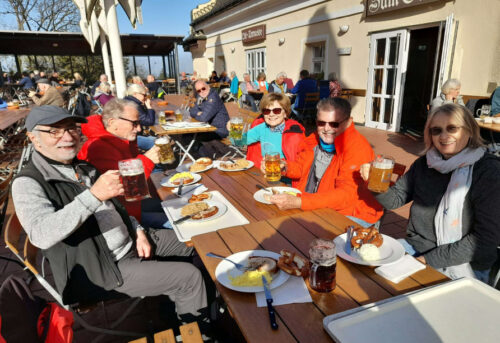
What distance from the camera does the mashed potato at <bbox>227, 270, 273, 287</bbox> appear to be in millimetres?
1192

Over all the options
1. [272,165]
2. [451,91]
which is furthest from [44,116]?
[451,91]

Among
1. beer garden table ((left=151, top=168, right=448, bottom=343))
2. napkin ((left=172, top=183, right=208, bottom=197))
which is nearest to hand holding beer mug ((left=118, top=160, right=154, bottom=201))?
beer garden table ((left=151, top=168, right=448, bottom=343))

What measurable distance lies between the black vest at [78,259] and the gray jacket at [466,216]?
1.69m

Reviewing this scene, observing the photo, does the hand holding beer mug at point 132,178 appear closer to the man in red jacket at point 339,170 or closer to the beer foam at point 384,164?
the man in red jacket at point 339,170

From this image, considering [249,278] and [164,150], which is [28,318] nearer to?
[249,278]

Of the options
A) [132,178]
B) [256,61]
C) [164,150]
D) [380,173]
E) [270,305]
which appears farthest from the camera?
[256,61]

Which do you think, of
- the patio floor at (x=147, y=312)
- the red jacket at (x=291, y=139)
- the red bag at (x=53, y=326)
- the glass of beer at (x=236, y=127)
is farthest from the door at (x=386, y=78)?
the red bag at (x=53, y=326)

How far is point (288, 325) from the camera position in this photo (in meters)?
1.01

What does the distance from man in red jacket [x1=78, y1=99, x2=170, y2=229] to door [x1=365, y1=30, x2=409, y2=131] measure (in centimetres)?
665

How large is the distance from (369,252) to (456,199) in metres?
0.72

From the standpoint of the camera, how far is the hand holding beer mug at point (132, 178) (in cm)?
160

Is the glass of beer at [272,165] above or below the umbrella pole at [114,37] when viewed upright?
below

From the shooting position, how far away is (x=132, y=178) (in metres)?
1.62

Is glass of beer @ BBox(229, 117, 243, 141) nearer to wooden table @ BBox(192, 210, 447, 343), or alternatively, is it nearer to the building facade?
wooden table @ BBox(192, 210, 447, 343)
